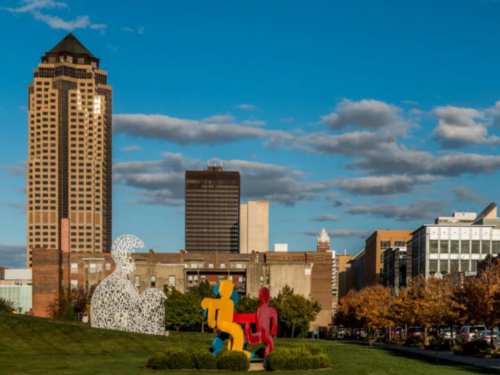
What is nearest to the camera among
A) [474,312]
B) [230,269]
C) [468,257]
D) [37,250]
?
[474,312]

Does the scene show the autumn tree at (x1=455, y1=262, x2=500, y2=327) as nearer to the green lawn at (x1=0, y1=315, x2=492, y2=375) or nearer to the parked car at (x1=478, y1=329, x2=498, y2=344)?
the parked car at (x1=478, y1=329, x2=498, y2=344)

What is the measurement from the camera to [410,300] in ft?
256

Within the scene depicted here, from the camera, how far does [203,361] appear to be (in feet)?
139

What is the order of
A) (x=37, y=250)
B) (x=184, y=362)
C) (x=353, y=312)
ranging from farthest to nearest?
(x=37, y=250)
(x=353, y=312)
(x=184, y=362)

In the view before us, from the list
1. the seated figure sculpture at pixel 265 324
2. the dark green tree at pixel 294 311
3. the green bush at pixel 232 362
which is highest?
the seated figure sculpture at pixel 265 324

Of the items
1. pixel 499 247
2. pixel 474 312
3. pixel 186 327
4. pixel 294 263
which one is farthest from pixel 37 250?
pixel 474 312

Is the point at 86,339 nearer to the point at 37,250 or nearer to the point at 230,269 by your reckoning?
the point at 37,250

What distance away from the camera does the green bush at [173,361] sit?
A: 42812 mm

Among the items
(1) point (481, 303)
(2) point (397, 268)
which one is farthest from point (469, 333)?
(2) point (397, 268)

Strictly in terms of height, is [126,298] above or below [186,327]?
above

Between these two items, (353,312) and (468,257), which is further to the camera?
(468,257)

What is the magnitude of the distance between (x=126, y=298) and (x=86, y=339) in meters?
14.5

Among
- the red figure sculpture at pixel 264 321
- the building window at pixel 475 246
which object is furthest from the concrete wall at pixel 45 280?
the red figure sculpture at pixel 264 321

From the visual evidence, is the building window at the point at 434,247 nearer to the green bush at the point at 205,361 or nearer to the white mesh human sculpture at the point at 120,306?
the white mesh human sculpture at the point at 120,306
